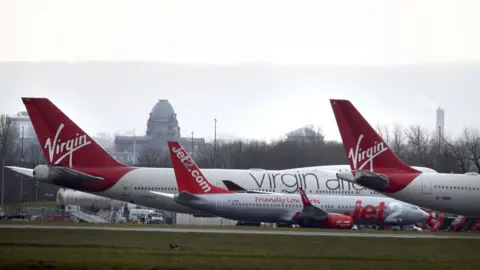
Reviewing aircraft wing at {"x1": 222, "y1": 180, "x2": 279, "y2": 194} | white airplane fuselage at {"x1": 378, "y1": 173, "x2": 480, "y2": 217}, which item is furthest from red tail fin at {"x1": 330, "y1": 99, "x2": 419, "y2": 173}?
aircraft wing at {"x1": 222, "y1": 180, "x2": 279, "y2": 194}

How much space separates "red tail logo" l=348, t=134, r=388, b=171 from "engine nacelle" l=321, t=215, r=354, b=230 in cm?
759

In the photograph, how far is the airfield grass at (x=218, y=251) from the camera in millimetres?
36188

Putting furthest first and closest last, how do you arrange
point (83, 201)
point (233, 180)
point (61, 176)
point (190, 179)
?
point (83, 201)
point (233, 180)
point (61, 176)
point (190, 179)

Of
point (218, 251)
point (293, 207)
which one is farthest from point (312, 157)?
point (218, 251)

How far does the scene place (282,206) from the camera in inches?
2699

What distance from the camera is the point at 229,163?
131000 mm

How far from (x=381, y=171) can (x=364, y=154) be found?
143 cm

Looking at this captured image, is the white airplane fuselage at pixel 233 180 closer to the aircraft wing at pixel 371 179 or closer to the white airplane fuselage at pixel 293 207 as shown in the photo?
the white airplane fuselage at pixel 293 207

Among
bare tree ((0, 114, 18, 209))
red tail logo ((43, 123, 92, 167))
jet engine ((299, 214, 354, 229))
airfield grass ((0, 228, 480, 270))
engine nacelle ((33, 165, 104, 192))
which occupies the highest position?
bare tree ((0, 114, 18, 209))

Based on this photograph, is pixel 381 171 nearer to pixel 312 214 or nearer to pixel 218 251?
pixel 312 214

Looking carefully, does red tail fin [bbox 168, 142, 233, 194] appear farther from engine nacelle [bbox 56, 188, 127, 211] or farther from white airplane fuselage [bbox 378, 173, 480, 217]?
engine nacelle [bbox 56, 188, 127, 211]

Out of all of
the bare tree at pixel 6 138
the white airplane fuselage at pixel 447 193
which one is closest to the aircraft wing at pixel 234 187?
the white airplane fuselage at pixel 447 193

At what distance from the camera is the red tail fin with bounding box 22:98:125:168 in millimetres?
69250

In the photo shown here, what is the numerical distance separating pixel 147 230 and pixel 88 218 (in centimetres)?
2566
